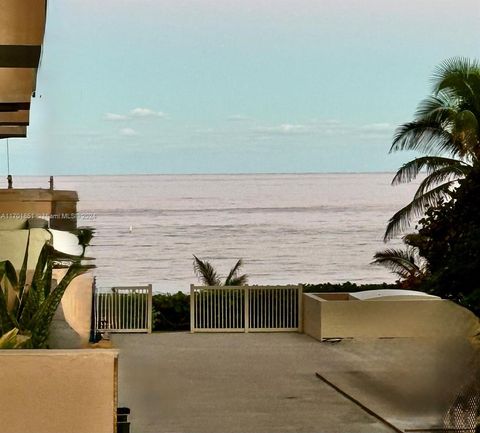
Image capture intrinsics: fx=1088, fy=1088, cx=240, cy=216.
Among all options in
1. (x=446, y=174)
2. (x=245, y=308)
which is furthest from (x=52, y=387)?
(x=446, y=174)

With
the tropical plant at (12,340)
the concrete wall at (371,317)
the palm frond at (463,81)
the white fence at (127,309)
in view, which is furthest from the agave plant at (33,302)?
the palm frond at (463,81)

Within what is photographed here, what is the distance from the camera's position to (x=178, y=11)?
6662cm

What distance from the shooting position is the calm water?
5475cm

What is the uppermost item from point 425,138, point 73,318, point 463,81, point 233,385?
point 463,81

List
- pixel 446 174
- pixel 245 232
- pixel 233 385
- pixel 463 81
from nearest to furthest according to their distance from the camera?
pixel 233 385, pixel 463 81, pixel 446 174, pixel 245 232

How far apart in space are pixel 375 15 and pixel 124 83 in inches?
629

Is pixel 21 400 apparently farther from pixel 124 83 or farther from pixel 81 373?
pixel 124 83

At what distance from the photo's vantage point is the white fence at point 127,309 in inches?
741

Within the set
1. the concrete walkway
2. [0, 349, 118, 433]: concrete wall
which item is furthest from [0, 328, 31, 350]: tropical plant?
the concrete walkway

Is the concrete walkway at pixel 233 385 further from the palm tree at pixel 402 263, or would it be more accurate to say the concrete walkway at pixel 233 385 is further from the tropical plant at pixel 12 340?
the palm tree at pixel 402 263

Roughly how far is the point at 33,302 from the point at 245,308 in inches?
485

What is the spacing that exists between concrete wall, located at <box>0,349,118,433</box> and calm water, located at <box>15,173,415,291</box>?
1268 inches

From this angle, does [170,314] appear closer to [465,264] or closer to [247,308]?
[247,308]

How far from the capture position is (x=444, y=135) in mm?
24203
